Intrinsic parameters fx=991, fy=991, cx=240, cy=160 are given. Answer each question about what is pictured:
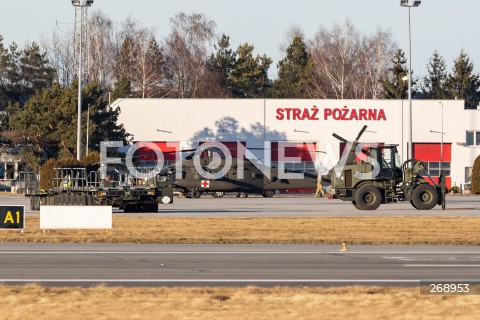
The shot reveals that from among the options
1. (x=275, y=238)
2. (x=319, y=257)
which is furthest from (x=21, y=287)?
(x=275, y=238)

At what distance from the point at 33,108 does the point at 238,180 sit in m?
23.8

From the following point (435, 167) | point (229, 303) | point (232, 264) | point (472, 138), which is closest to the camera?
point (229, 303)

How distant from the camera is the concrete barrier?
30.0 m

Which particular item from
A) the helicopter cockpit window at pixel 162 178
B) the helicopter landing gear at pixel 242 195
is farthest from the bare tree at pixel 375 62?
the helicopter cockpit window at pixel 162 178

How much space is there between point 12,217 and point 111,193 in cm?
1166

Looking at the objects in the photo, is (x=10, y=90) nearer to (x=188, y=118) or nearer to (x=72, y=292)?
(x=188, y=118)

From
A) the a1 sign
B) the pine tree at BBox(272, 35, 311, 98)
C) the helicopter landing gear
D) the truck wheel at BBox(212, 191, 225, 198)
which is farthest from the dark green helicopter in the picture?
the pine tree at BBox(272, 35, 311, 98)

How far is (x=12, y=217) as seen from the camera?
29406 millimetres

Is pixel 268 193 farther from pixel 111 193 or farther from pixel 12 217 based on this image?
pixel 12 217

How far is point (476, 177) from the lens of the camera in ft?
225

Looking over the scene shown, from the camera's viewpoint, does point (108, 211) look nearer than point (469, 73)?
Yes

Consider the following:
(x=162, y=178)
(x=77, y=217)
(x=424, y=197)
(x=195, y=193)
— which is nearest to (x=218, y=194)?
(x=195, y=193)

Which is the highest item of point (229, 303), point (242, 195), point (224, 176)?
point (224, 176)

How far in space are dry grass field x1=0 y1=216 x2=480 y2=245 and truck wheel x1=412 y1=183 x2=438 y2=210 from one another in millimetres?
5919
